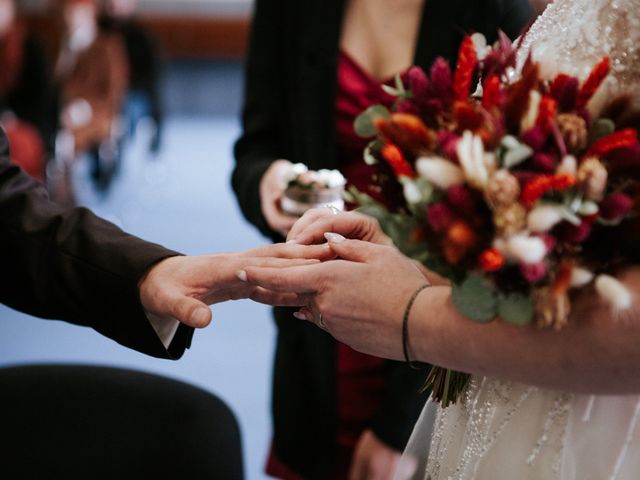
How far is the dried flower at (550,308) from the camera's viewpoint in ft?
2.42

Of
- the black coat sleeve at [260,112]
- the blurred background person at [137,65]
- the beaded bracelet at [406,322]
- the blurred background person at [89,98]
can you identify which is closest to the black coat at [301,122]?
the black coat sleeve at [260,112]

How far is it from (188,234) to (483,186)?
450 centimetres

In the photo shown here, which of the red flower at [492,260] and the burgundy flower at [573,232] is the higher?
the burgundy flower at [573,232]

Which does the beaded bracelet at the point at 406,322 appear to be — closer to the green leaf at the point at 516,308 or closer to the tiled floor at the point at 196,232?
the green leaf at the point at 516,308

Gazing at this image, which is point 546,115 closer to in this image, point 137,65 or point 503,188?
point 503,188

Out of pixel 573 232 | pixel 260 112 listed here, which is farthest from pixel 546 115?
pixel 260 112

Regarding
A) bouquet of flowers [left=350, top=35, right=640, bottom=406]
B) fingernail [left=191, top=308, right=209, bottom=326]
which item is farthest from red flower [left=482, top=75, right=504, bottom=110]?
fingernail [left=191, top=308, right=209, bottom=326]

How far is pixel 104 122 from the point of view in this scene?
545 cm

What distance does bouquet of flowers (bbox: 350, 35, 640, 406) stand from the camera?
2.40 ft

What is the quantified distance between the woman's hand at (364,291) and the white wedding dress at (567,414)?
154 millimetres

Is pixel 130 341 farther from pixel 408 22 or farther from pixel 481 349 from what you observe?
pixel 408 22

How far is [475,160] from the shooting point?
0.74 m

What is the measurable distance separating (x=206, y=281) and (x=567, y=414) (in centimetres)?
57

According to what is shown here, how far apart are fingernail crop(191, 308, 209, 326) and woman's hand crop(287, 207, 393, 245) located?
175 mm
